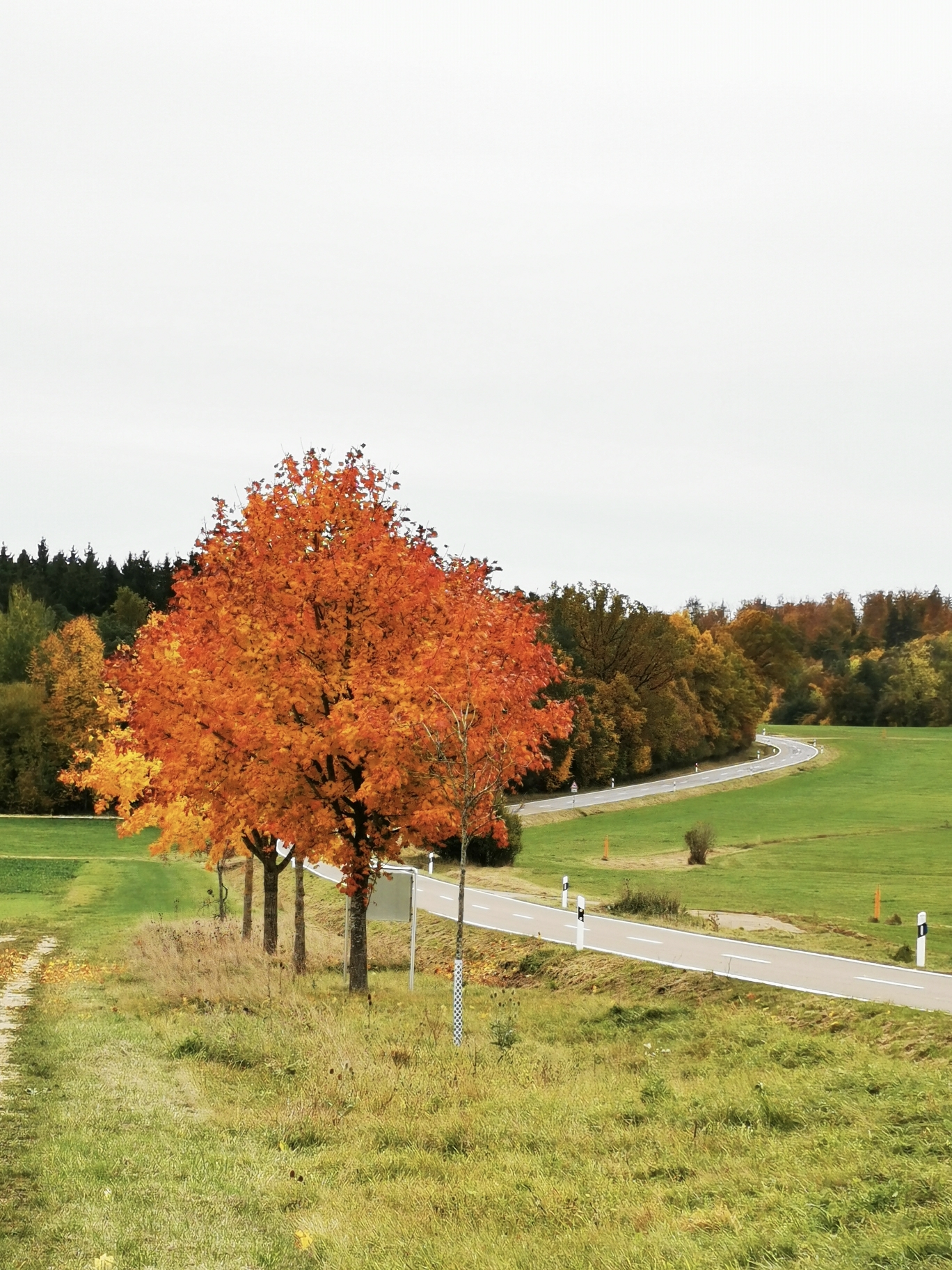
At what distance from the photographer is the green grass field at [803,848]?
33.5 meters

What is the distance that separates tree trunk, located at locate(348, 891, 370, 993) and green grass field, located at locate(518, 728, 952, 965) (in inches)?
381

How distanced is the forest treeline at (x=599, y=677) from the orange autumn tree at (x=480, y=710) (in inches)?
1502

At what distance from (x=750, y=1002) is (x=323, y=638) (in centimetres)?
794

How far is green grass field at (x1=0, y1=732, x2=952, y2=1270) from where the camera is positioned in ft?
24.3

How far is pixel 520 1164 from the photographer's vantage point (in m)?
9.12

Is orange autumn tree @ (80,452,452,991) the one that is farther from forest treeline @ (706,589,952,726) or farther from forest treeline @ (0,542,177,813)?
forest treeline @ (706,589,952,726)

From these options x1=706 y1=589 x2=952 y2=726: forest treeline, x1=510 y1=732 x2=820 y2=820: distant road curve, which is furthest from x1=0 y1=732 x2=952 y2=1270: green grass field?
x1=706 y1=589 x2=952 y2=726: forest treeline

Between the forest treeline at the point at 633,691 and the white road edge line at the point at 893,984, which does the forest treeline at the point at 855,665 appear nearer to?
the forest treeline at the point at 633,691

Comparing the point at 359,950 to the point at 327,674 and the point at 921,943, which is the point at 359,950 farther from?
the point at 921,943

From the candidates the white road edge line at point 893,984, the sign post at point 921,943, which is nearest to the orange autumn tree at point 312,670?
the white road edge line at point 893,984

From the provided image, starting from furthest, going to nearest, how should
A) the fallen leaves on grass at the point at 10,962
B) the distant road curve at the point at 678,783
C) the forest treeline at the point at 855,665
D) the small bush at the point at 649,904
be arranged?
the forest treeline at the point at 855,665 → the distant road curve at the point at 678,783 → the small bush at the point at 649,904 → the fallen leaves on grass at the point at 10,962

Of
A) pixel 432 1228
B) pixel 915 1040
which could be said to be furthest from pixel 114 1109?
pixel 915 1040

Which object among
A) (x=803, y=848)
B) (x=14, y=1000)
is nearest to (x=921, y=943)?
(x=14, y=1000)

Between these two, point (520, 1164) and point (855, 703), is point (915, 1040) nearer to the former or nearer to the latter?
point (520, 1164)
